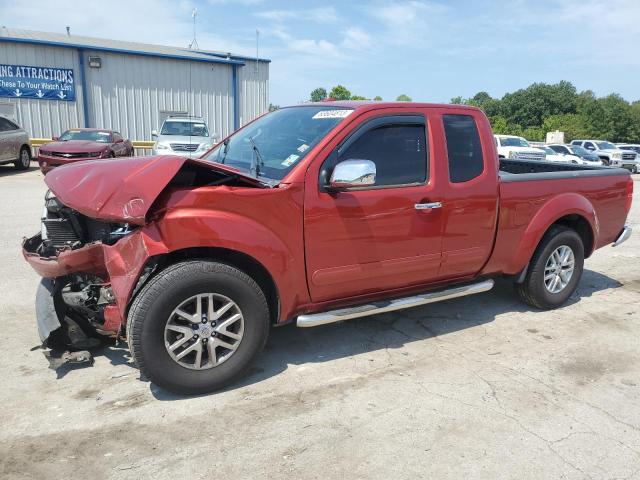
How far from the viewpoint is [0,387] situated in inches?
133

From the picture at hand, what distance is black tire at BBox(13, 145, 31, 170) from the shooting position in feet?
55.7

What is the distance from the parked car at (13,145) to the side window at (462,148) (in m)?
15.5

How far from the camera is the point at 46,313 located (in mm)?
3490

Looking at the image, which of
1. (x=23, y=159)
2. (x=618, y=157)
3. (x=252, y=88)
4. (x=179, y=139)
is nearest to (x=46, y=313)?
(x=179, y=139)

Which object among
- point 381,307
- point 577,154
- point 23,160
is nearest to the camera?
point 381,307

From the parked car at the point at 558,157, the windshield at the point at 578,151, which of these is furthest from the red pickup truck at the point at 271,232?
the windshield at the point at 578,151

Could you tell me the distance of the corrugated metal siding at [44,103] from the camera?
2084cm

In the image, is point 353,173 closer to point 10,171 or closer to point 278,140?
point 278,140

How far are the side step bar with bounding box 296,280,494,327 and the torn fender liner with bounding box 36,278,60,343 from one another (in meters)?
1.60

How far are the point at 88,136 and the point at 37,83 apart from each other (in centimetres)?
719

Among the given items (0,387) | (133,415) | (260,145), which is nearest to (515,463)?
(133,415)

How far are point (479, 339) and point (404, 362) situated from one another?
0.88 meters

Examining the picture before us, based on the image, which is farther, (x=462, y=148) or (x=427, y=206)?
(x=462, y=148)

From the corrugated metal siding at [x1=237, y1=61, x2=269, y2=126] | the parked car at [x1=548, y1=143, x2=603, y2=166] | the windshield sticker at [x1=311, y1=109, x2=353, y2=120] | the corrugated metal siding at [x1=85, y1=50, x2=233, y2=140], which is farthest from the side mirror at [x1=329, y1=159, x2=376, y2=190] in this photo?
the parked car at [x1=548, y1=143, x2=603, y2=166]
